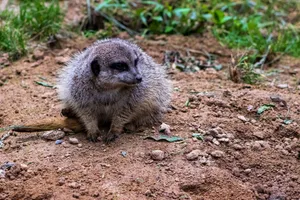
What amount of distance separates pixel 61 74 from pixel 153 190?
5.00 ft

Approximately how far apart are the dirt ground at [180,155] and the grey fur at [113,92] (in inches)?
4.9

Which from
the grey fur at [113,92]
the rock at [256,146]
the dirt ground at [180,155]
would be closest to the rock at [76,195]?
the dirt ground at [180,155]

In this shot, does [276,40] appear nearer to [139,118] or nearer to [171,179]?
[139,118]

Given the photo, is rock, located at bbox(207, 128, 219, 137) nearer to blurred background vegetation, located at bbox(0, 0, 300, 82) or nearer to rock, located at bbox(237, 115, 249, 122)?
rock, located at bbox(237, 115, 249, 122)

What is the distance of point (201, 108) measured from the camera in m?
4.08

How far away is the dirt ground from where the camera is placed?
314cm

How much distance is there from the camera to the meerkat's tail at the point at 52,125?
145 inches

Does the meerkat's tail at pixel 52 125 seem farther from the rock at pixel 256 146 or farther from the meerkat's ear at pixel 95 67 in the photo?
the rock at pixel 256 146

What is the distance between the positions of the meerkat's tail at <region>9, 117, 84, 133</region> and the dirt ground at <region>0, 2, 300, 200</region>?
0.06 m

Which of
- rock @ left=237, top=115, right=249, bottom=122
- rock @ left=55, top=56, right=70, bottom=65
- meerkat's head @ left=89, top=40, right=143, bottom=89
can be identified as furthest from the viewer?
rock @ left=55, top=56, right=70, bottom=65

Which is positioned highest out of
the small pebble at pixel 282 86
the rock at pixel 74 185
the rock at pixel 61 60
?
the rock at pixel 61 60

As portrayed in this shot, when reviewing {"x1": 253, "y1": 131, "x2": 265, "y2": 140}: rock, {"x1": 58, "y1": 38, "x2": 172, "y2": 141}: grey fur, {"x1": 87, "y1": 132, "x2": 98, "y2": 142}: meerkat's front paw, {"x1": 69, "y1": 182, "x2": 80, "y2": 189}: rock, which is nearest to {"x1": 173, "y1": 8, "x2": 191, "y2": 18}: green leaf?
{"x1": 58, "y1": 38, "x2": 172, "y2": 141}: grey fur

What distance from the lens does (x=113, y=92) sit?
12.2ft

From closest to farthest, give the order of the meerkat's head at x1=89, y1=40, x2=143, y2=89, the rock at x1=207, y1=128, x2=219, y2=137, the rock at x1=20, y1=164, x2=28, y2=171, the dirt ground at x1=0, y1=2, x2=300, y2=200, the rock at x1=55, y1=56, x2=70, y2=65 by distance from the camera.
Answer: the dirt ground at x1=0, y1=2, x2=300, y2=200 → the rock at x1=20, y1=164, x2=28, y2=171 → the meerkat's head at x1=89, y1=40, x2=143, y2=89 → the rock at x1=207, y1=128, x2=219, y2=137 → the rock at x1=55, y1=56, x2=70, y2=65
